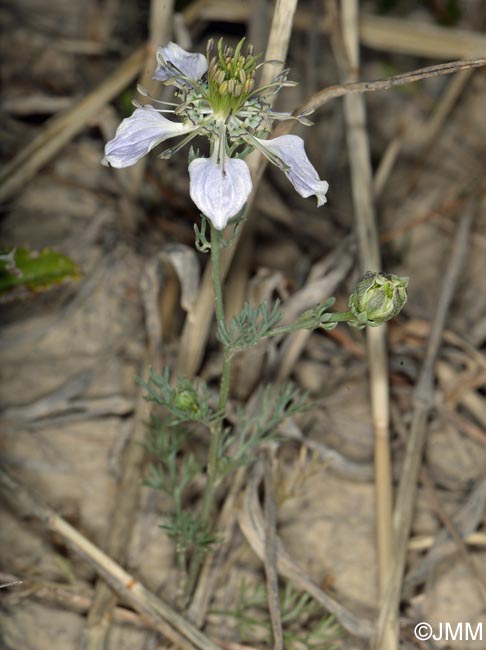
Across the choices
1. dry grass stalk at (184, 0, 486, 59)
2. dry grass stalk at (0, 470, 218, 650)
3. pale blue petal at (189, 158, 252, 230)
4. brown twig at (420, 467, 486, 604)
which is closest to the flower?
pale blue petal at (189, 158, 252, 230)

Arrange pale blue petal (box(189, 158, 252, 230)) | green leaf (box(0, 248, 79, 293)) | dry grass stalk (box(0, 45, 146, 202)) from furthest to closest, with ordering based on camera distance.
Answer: dry grass stalk (box(0, 45, 146, 202)) < green leaf (box(0, 248, 79, 293)) < pale blue petal (box(189, 158, 252, 230))

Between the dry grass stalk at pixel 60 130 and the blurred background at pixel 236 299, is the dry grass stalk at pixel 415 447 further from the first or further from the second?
the dry grass stalk at pixel 60 130

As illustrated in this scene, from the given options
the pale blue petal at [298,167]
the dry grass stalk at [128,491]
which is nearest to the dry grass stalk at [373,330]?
the dry grass stalk at [128,491]

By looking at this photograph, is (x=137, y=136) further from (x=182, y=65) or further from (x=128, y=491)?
(x=128, y=491)

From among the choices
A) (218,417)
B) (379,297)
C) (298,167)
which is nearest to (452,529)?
(218,417)

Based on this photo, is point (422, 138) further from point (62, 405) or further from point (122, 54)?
point (62, 405)

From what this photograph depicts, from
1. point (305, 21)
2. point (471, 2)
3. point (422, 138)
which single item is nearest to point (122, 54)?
point (305, 21)

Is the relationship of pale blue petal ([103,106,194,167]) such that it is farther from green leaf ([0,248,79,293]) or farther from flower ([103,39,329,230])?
green leaf ([0,248,79,293])

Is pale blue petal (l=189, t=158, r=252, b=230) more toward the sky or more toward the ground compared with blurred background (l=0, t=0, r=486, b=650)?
more toward the sky
